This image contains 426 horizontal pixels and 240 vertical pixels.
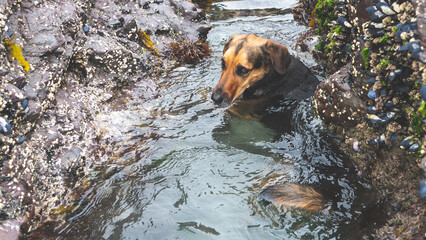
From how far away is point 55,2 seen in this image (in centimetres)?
562

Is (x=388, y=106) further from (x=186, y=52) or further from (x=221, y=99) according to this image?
(x=186, y=52)

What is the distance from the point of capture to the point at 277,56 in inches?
246

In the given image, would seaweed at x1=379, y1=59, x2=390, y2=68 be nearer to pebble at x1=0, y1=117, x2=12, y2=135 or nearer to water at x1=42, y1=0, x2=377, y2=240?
water at x1=42, y1=0, x2=377, y2=240

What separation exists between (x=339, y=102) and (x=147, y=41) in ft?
15.4

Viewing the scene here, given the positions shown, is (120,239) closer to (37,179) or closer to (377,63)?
(37,179)

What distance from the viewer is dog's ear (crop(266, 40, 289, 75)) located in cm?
621

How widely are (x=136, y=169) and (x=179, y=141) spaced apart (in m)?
0.82

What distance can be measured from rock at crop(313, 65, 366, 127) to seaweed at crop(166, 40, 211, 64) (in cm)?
369

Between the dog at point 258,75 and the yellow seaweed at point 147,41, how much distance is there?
1.87m

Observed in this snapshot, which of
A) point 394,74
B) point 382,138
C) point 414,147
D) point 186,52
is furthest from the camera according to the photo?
point 186,52

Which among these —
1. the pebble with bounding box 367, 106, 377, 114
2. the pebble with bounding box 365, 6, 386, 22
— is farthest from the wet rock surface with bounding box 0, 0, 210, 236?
the pebble with bounding box 365, 6, 386, 22

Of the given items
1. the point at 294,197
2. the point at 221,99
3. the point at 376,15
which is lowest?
the point at 294,197

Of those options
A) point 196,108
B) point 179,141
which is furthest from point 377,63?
point 196,108

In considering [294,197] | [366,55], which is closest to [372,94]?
[366,55]
